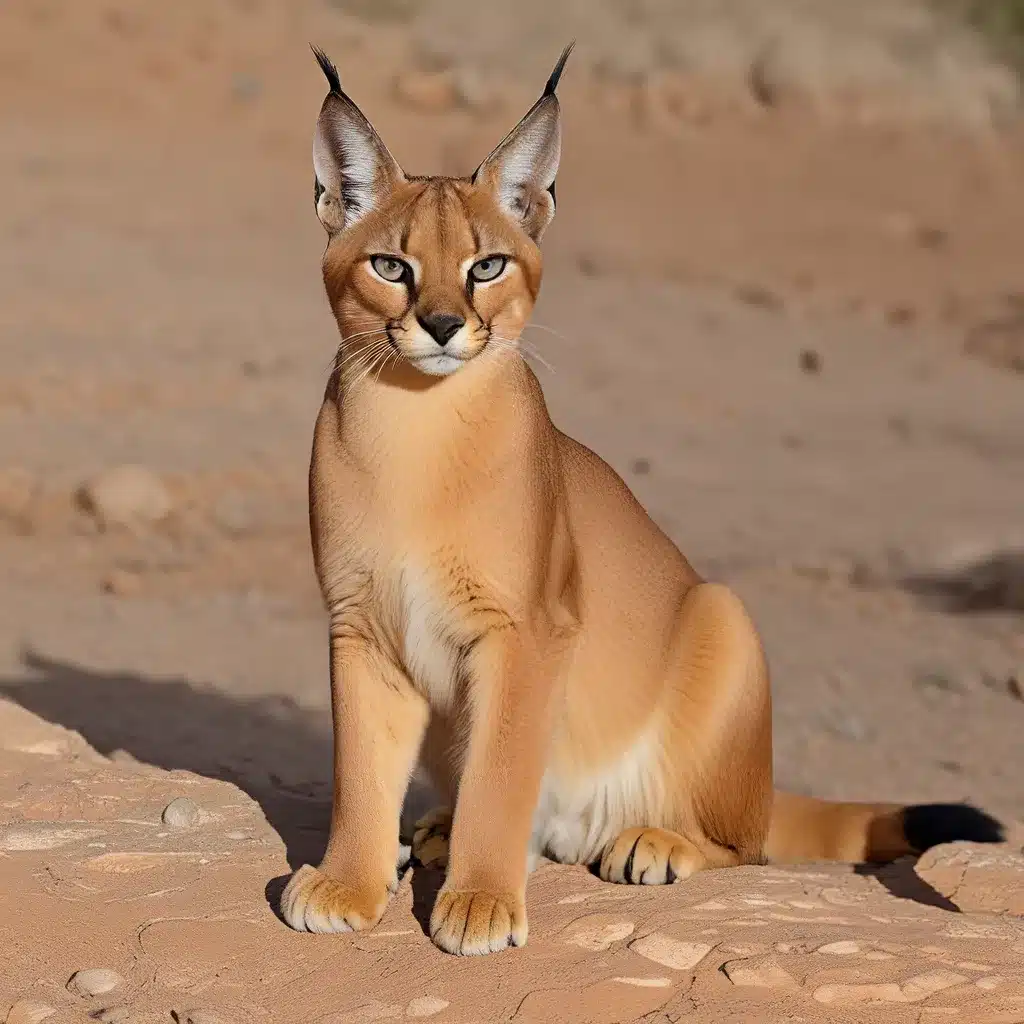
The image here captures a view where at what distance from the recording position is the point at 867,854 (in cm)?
502

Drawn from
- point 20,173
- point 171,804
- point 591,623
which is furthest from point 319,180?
point 20,173

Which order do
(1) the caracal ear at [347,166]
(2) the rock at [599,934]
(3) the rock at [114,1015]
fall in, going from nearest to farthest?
(3) the rock at [114,1015], (2) the rock at [599,934], (1) the caracal ear at [347,166]

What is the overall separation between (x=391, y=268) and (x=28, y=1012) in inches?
66.7

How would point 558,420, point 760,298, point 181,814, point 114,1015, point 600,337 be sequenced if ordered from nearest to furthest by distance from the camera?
point 114,1015
point 181,814
point 558,420
point 600,337
point 760,298

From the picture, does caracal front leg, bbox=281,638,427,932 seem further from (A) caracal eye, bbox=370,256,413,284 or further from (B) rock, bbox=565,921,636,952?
(A) caracal eye, bbox=370,256,413,284

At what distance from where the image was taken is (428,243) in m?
4.05

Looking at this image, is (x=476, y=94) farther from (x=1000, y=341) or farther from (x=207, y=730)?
(x=207, y=730)

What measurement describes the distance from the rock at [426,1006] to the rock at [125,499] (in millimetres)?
6272

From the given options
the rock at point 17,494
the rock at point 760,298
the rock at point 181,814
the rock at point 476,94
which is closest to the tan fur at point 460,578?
the rock at point 181,814

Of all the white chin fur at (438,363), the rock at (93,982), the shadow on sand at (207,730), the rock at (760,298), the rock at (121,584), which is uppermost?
the rock at (760,298)

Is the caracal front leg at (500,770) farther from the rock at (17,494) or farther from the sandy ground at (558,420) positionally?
the rock at (17,494)

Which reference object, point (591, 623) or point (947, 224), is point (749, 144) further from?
point (591, 623)

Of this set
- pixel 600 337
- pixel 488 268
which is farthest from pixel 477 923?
pixel 600 337

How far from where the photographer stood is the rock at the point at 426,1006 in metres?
3.57
